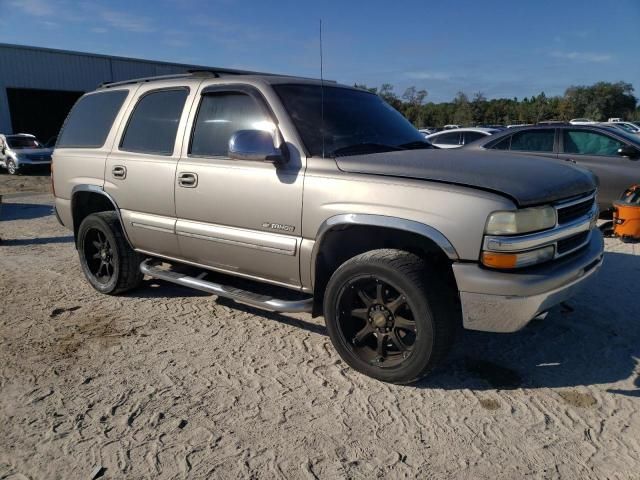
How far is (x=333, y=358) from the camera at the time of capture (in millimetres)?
3512

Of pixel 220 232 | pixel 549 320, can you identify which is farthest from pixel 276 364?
pixel 549 320

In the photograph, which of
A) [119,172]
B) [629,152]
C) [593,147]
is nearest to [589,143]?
[593,147]

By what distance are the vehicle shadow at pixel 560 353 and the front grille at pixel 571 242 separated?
1.60 ft

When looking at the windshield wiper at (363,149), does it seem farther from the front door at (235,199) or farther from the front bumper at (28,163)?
the front bumper at (28,163)

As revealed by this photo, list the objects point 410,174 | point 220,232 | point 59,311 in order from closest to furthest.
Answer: point 410,174, point 220,232, point 59,311

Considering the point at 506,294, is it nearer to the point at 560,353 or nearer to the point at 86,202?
the point at 560,353

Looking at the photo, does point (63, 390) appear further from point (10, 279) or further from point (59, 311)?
point (10, 279)

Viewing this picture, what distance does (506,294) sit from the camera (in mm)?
2686

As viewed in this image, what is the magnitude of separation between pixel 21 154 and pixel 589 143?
58.2 feet

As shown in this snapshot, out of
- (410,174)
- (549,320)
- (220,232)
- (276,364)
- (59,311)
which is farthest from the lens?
(59,311)

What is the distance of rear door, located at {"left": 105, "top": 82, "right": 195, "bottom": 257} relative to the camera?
13.2 ft

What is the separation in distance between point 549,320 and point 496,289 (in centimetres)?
168

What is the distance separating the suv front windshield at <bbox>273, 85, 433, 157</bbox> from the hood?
227mm

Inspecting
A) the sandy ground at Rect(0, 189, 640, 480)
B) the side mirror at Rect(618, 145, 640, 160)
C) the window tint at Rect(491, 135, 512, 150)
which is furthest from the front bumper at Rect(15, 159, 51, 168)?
the side mirror at Rect(618, 145, 640, 160)
